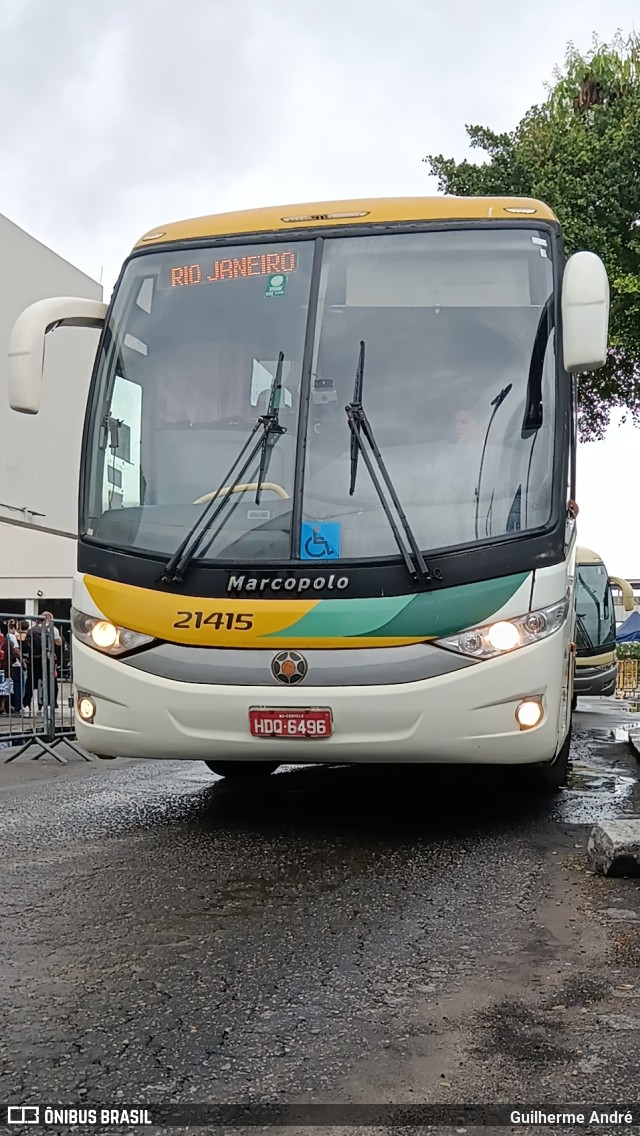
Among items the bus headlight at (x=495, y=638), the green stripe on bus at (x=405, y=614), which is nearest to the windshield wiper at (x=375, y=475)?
the green stripe on bus at (x=405, y=614)

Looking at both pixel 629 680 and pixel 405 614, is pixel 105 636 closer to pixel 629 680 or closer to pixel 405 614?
pixel 405 614

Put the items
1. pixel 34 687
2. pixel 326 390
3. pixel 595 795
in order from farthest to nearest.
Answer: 1. pixel 34 687
2. pixel 595 795
3. pixel 326 390

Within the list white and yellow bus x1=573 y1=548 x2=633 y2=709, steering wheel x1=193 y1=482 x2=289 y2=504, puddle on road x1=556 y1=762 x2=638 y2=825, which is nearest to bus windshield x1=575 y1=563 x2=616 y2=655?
white and yellow bus x1=573 y1=548 x2=633 y2=709

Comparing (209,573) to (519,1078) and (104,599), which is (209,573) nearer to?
(104,599)

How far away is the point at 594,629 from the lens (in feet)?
72.3

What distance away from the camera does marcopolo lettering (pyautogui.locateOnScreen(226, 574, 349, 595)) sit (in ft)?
16.5

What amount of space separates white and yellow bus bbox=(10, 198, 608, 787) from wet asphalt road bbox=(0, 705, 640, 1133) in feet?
1.84

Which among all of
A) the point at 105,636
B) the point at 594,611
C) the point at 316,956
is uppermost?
the point at 105,636

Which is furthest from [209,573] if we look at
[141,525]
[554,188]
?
[554,188]

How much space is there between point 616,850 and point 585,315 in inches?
102

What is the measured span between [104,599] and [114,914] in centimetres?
181

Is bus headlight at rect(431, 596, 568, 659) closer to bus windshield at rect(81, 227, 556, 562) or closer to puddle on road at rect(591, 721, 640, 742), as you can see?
bus windshield at rect(81, 227, 556, 562)

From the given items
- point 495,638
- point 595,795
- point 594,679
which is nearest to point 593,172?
point 594,679

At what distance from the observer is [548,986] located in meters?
3.21
